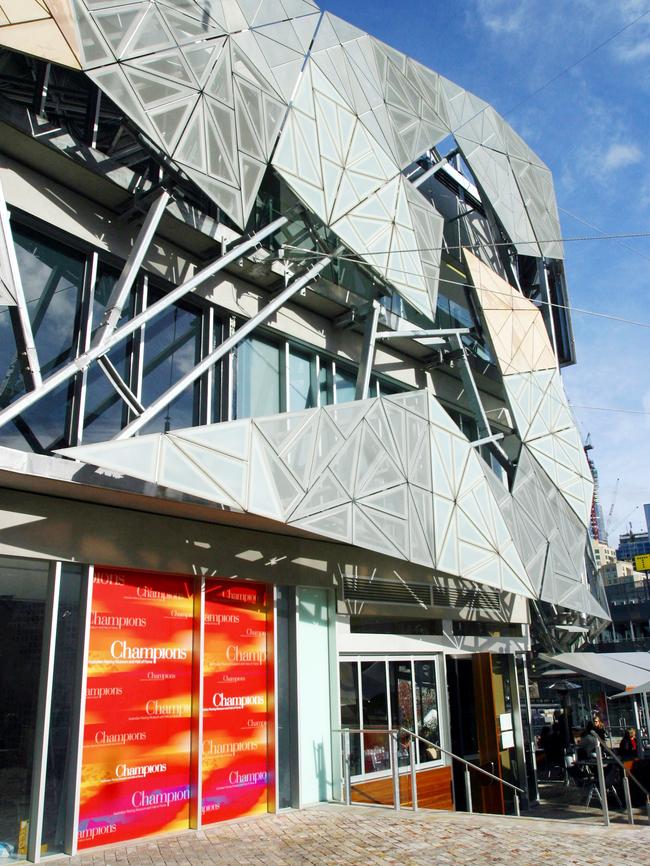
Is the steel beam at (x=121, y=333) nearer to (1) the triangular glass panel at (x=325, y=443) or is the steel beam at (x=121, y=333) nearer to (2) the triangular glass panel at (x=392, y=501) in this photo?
(1) the triangular glass panel at (x=325, y=443)

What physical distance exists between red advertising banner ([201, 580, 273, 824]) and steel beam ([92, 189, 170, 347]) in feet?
15.1

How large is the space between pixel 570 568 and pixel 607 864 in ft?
34.7

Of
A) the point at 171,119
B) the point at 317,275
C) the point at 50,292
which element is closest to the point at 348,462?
the point at 317,275

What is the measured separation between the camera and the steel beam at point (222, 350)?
10.5 metres

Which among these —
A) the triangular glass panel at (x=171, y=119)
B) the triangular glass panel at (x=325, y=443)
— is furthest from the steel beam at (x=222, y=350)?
the triangular glass panel at (x=171, y=119)

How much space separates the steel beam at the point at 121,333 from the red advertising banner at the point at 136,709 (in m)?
2.98

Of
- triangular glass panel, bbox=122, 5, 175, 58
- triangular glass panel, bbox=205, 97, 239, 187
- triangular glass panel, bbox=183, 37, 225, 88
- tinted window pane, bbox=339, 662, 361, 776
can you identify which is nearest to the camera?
triangular glass panel, bbox=122, 5, 175, 58

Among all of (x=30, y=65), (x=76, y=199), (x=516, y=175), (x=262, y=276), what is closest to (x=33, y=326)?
(x=76, y=199)

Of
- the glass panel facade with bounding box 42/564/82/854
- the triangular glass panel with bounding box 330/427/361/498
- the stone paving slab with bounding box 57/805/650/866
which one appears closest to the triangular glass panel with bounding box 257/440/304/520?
the triangular glass panel with bounding box 330/427/361/498

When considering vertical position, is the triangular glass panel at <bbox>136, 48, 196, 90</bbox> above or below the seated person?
above

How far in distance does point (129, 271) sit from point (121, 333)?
4.30ft

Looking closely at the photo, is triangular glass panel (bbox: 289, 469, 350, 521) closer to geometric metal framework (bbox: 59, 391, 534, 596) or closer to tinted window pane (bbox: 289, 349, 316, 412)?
geometric metal framework (bbox: 59, 391, 534, 596)

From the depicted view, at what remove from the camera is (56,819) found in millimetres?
9547

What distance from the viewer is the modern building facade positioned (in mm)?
9953
